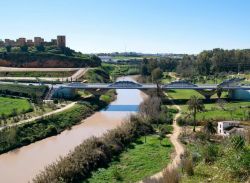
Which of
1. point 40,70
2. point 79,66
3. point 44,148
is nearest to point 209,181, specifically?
point 44,148

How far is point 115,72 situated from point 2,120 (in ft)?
220

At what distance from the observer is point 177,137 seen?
3269 centimetres

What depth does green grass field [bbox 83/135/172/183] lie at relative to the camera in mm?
22750

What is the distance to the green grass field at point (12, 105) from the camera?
42.0 meters

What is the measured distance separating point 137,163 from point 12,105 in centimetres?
2429

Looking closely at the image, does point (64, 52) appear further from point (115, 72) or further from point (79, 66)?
point (115, 72)

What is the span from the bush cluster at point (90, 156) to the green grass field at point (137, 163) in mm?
532

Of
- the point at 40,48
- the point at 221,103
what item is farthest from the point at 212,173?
the point at 40,48

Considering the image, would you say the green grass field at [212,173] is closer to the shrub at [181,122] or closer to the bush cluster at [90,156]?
the bush cluster at [90,156]

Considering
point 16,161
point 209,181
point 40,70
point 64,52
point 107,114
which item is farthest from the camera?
point 64,52

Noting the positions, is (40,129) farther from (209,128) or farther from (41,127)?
(209,128)

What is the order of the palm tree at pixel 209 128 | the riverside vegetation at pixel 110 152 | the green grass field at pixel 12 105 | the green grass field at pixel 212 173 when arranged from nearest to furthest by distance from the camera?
1. the green grass field at pixel 212 173
2. the riverside vegetation at pixel 110 152
3. the palm tree at pixel 209 128
4. the green grass field at pixel 12 105

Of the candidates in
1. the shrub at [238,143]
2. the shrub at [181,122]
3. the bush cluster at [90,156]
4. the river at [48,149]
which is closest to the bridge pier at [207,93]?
the river at [48,149]

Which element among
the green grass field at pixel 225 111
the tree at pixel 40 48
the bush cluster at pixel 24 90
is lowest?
the green grass field at pixel 225 111
